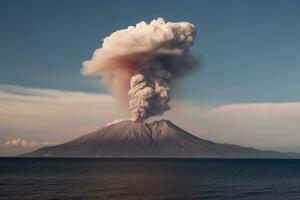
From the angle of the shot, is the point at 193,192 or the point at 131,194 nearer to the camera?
the point at 131,194

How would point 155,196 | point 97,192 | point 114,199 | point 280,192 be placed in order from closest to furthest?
point 114,199 < point 155,196 < point 97,192 < point 280,192

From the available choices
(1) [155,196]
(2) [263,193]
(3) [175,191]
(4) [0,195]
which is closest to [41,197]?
(4) [0,195]

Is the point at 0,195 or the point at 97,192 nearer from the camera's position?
the point at 0,195

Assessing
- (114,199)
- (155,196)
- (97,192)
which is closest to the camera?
(114,199)

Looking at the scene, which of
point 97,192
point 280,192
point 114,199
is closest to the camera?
point 114,199

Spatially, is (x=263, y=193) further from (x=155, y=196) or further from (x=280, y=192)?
(x=155, y=196)

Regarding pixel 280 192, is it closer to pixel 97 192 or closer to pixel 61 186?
pixel 97 192

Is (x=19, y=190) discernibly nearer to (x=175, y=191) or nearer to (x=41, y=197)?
(x=41, y=197)

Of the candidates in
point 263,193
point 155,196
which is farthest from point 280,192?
point 155,196
